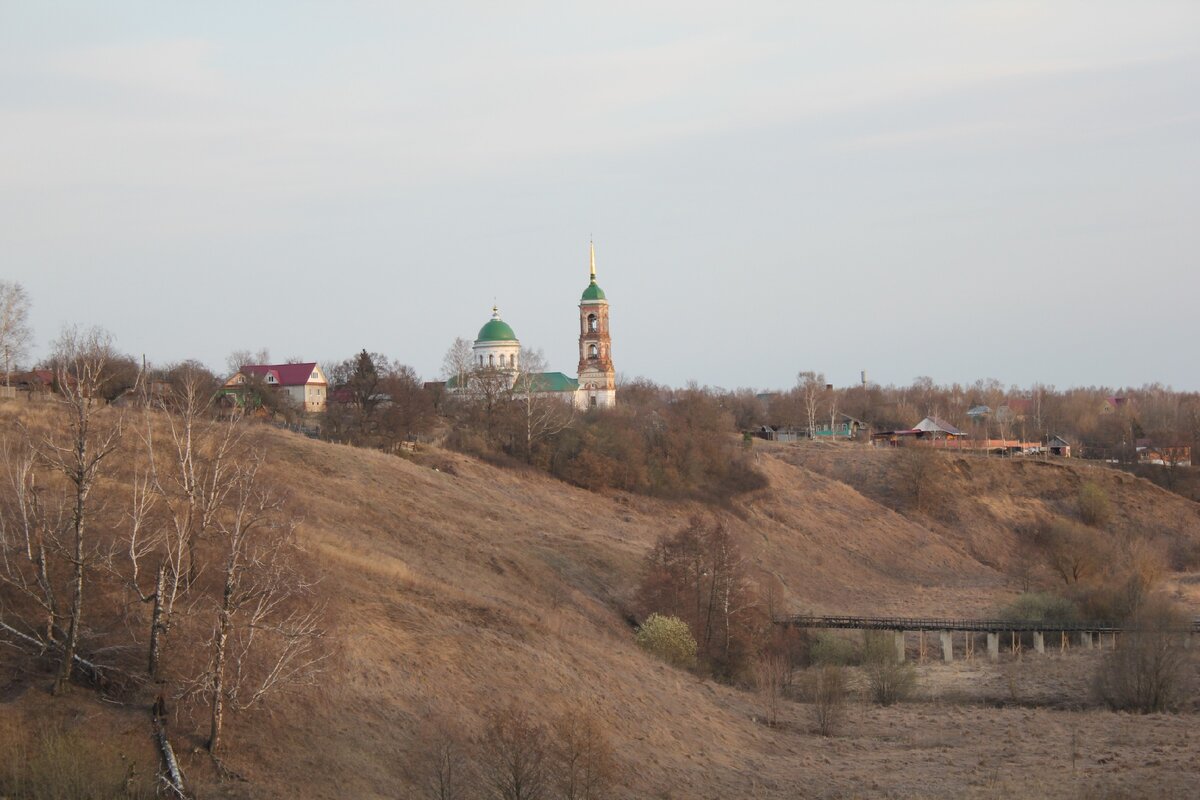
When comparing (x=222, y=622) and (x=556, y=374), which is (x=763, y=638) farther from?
(x=556, y=374)

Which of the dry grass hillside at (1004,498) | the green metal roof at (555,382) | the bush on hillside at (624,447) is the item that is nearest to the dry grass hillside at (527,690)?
the bush on hillside at (624,447)

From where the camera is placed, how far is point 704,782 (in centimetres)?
3125

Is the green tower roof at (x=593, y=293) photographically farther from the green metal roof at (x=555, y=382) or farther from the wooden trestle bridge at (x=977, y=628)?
the wooden trestle bridge at (x=977, y=628)

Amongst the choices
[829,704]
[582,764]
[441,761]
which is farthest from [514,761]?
[829,704]

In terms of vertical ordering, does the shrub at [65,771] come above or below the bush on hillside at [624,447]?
below

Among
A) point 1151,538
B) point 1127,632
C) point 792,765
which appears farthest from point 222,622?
point 1151,538

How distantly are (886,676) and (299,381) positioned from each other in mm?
69593

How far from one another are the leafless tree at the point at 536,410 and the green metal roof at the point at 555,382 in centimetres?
144

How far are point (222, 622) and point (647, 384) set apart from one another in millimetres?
107429

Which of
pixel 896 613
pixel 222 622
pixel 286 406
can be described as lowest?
pixel 896 613

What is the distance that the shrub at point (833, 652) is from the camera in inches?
1954

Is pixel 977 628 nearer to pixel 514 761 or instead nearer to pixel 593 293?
pixel 514 761

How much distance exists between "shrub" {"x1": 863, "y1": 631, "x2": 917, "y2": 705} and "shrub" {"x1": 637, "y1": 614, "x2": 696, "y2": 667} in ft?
23.2

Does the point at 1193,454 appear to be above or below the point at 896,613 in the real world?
above
